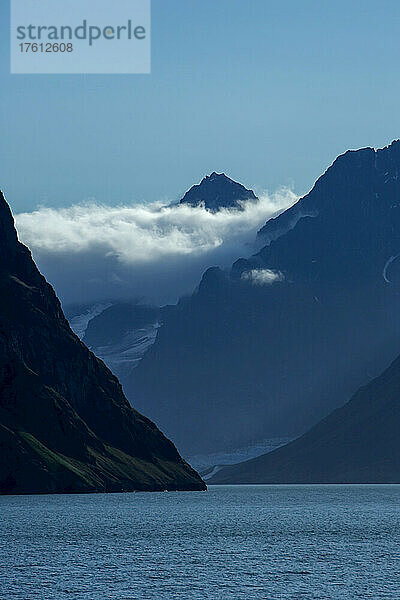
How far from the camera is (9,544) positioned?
170 m

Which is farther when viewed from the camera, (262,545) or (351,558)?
(262,545)

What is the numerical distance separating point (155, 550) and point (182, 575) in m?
32.4

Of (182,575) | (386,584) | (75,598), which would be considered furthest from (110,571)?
(386,584)

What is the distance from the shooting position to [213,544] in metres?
171

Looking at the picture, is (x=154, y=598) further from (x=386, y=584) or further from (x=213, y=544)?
(x=213, y=544)

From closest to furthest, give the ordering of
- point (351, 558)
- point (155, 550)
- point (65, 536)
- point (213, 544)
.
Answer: point (351, 558)
point (155, 550)
point (213, 544)
point (65, 536)

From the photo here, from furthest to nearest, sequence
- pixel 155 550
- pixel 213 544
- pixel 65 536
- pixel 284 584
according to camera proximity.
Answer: pixel 65 536 → pixel 213 544 → pixel 155 550 → pixel 284 584

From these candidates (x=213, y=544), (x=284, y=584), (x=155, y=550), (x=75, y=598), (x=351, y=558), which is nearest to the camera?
(x=75, y=598)

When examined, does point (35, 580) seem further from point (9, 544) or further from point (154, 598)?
point (9, 544)

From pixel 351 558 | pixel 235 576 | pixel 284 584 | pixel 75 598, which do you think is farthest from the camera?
pixel 351 558

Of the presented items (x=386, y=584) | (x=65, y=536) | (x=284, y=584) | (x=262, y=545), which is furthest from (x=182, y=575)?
(x=65, y=536)

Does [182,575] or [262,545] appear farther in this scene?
[262,545]

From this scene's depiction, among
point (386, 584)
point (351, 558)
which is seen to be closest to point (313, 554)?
point (351, 558)

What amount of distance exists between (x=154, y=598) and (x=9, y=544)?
66.4 meters
